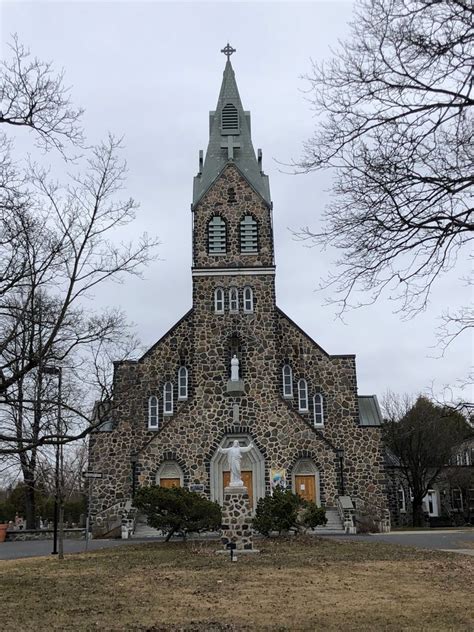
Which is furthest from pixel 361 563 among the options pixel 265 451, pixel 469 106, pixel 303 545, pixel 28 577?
pixel 265 451

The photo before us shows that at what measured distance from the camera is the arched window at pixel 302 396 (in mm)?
33812

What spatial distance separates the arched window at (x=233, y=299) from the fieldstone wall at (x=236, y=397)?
238mm

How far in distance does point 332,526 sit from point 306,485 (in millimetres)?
2543

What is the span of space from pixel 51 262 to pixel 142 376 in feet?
70.8

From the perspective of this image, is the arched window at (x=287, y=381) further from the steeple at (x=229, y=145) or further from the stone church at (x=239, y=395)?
the steeple at (x=229, y=145)

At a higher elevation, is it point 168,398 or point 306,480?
point 168,398

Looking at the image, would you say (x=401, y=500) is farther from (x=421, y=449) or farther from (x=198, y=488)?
(x=198, y=488)

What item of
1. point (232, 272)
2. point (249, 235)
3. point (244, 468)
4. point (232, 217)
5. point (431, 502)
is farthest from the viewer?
point (431, 502)

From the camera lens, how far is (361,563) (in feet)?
51.6

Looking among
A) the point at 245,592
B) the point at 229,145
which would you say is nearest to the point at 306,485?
the point at 229,145

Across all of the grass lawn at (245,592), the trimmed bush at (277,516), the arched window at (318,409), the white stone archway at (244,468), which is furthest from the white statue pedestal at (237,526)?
the arched window at (318,409)

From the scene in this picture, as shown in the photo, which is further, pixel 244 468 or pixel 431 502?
pixel 431 502

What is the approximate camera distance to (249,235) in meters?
34.5

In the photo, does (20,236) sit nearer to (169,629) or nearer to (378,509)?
(169,629)
